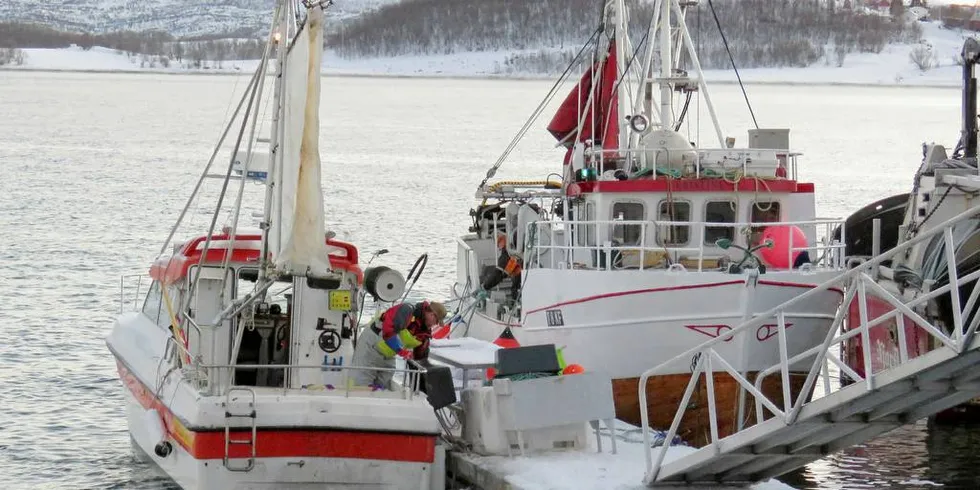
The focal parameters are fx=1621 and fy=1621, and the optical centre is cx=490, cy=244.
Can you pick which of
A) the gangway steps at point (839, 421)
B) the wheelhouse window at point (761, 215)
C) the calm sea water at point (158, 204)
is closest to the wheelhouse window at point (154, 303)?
the calm sea water at point (158, 204)

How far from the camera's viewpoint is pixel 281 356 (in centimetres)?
1814

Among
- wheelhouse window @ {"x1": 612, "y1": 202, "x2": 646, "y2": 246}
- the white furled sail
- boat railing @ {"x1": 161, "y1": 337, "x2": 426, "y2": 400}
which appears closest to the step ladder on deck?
boat railing @ {"x1": 161, "y1": 337, "x2": 426, "y2": 400}

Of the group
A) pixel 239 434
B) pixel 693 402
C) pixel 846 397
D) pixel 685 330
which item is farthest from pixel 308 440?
pixel 685 330

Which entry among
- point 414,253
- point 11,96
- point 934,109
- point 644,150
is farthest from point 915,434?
point 934,109

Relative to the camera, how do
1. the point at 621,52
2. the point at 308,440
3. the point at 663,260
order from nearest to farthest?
the point at 308,440, the point at 663,260, the point at 621,52

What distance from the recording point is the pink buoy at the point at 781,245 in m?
22.1

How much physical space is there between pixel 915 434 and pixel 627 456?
8.29m

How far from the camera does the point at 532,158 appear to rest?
278 feet

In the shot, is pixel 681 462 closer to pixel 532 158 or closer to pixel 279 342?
pixel 279 342

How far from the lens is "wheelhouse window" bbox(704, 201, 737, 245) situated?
74.2 ft

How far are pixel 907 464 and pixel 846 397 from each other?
326 inches

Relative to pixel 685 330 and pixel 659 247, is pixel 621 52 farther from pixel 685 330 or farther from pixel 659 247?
pixel 685 330

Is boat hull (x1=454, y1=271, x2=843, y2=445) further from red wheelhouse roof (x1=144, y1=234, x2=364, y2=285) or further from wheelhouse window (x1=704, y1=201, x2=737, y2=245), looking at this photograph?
red wheelhouse roof (x1=144, y1=234, x2=364, y2=285)

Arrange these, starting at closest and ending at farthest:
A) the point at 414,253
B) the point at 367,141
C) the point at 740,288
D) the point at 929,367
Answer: the point at 929,367, the point at 740,288, the point at 414,253, the point at 367,141
